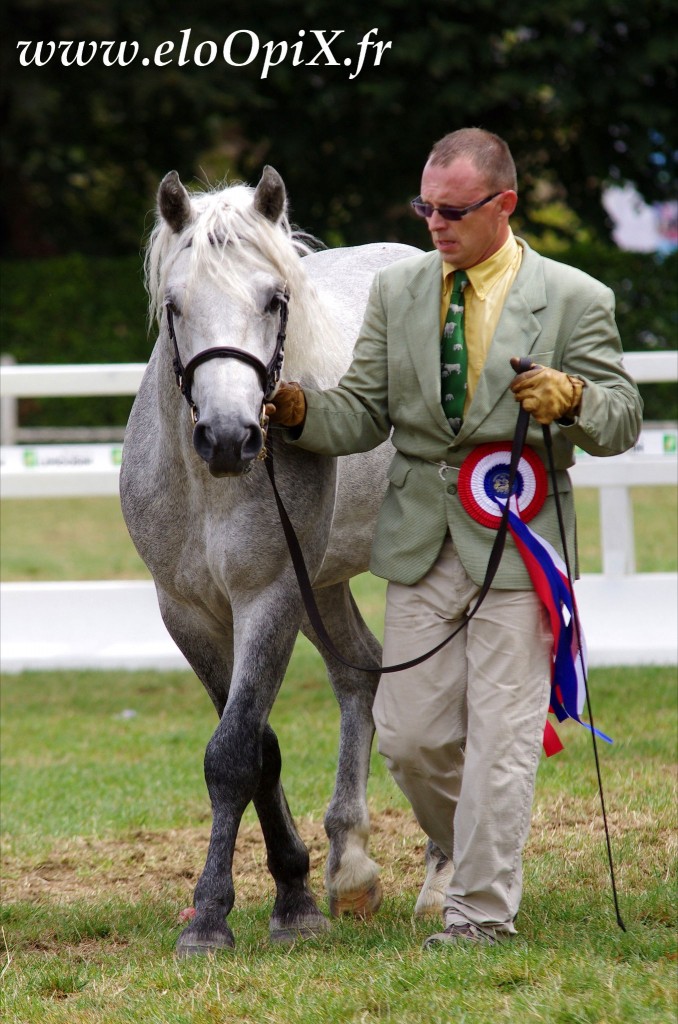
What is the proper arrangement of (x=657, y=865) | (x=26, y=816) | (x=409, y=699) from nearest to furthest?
1. (x=409, y=699)
2. (x=657, y=865)
3. (x=26, y=816)

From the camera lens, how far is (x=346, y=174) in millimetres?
18219

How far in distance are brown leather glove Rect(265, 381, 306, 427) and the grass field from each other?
4.96 ft

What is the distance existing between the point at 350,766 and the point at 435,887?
72cm

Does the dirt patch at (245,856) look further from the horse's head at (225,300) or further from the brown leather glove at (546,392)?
the horse's head at (225,300)

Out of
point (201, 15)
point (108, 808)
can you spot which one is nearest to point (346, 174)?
point (201, 15)

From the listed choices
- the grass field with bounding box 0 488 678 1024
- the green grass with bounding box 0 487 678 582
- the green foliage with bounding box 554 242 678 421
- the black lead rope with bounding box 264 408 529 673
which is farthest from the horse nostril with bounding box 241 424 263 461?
the green foliage with bounding box 554 242 678 421

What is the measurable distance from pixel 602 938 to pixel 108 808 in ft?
9.43

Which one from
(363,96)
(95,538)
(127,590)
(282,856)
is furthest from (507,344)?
(363,96)

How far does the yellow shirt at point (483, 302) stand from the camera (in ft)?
12.8

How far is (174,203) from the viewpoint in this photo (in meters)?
3.99

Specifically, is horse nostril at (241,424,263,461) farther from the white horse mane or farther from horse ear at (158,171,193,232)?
horse ear at (158,171,193,232)

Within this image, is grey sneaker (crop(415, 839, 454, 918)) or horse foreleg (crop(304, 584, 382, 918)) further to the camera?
horse foreleg (crop(304, 584, 382, 918))

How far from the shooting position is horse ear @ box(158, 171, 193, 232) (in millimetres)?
3941

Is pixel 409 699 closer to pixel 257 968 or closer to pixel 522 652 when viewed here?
pixel 522 652
